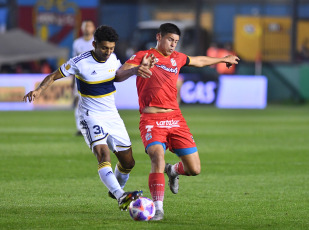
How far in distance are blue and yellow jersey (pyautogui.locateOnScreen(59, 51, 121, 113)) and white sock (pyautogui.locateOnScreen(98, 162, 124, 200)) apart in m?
0.69

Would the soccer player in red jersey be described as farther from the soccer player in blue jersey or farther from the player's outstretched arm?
the player's outstretched arm

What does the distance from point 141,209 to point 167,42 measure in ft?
6.17

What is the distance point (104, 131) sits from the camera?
834 cm

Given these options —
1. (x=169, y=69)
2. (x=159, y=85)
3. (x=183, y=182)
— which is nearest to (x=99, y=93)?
(x=159, y=85)

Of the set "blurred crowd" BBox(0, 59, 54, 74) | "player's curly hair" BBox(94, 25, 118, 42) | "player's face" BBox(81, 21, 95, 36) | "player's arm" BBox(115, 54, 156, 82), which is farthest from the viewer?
"blurred crowd" BBox(0, 59, 54, 74)

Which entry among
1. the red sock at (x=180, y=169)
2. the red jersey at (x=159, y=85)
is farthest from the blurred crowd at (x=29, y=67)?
the red jersey at (x=159, y=85)

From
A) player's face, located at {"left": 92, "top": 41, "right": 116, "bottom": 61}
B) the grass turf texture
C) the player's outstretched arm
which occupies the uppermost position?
player's face, located at {"left": 92, "top": 41, "right": 116, "bottom": 61}

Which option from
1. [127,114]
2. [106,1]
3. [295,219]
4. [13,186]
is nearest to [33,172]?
[13,186]

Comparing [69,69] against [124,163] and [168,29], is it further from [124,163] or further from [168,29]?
[124,163]

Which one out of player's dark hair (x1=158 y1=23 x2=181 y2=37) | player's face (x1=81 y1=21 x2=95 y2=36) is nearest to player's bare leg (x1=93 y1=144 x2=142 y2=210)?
player's dark hair (x1=158 y1=23 x2=181 y2=37)

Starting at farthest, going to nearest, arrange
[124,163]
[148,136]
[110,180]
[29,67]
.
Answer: [29,67], [124,163], [148,136], [110,180]

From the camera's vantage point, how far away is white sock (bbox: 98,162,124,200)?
25.8ft

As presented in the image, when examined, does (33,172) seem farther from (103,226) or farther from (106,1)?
(106,1)

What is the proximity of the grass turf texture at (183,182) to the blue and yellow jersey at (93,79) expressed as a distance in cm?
109
